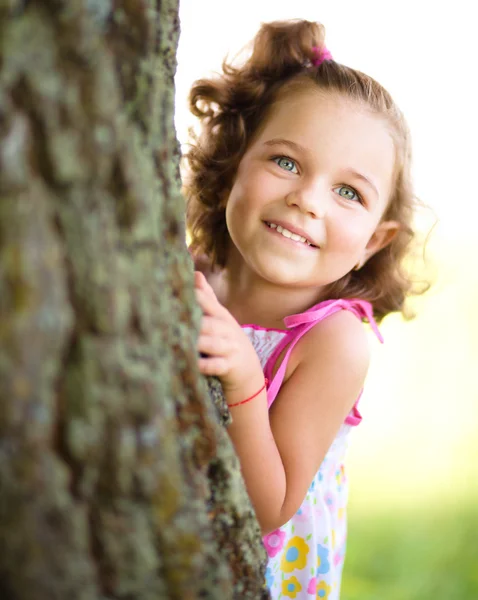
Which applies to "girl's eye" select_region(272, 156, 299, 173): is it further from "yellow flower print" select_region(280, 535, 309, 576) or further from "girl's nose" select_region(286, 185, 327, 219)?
"yellow flower print" select_region(280, 535, 309, 576)

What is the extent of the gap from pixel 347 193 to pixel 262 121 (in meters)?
0.31

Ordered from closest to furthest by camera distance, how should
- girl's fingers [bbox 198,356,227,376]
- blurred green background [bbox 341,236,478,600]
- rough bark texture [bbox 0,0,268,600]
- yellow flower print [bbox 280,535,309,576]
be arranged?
rough bark texture [bbox 0,0,268,600] → girl's fingers [bbox 198,356,227,376] → yellow flower print [bbox 280,535,309,576] → blurred green background [bbox 341,236,478,600]

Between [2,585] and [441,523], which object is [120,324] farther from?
[441,523]

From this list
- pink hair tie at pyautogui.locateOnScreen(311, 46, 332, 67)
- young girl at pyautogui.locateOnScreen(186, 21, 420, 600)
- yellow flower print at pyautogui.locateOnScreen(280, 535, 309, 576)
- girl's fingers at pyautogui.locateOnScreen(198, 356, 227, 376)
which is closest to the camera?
girl's fingers at pyautogui.locateOnScreen(198, 356, 227, 376)

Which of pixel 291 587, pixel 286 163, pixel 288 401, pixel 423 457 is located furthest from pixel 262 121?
pixel 423 457

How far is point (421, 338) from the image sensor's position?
368 centimetres

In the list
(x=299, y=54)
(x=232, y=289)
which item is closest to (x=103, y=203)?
(x=232, y=289)

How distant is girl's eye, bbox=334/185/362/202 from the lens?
4.84 ft

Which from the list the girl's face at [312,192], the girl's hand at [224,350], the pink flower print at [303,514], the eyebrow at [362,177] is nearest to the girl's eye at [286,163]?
the girl's face at [312,192]

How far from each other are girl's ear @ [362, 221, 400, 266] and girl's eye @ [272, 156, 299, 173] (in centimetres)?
34

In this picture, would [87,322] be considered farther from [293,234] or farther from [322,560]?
[322,560]

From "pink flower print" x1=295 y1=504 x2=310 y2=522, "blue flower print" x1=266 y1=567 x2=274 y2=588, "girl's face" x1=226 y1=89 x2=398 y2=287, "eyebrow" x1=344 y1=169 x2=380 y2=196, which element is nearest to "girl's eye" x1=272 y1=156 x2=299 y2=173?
"girl's face" x1=226 y1=89 x2=398 y2=287

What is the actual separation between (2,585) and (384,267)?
1434 mm

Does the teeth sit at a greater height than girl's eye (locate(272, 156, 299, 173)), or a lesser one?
lesser
